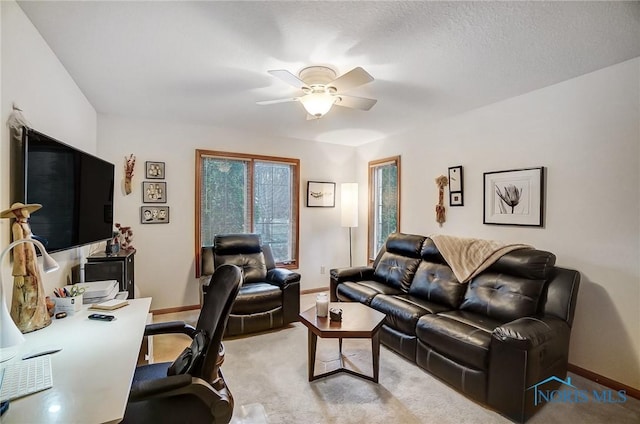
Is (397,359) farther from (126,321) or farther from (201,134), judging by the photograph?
(201,134)

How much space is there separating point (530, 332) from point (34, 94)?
11.4 feet

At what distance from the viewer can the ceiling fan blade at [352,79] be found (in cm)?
202

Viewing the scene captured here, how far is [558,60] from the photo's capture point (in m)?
2.30

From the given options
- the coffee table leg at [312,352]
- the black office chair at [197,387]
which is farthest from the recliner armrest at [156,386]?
the coffee table leg at [312,352]

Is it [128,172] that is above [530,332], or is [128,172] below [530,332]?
above

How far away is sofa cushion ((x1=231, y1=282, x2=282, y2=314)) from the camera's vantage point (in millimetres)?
3225

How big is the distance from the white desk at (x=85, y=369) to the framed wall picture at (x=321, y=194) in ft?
11.3

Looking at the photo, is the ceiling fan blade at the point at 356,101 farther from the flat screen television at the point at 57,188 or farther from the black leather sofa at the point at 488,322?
the flat screen television at the point at 57,188

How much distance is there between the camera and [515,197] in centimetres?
304

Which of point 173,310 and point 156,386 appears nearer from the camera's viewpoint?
point 156,386

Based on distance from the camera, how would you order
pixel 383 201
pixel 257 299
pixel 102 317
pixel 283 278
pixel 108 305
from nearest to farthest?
1. pixel 102 317
2. pixel 108 305
3. pixel 257 299
4. pixel 283 278
5. pixel 383 201

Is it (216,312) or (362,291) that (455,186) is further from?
(216,312)

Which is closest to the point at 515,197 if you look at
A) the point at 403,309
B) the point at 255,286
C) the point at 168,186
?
the point at 403,309

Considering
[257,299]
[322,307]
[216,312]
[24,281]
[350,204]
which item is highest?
[350,204]
